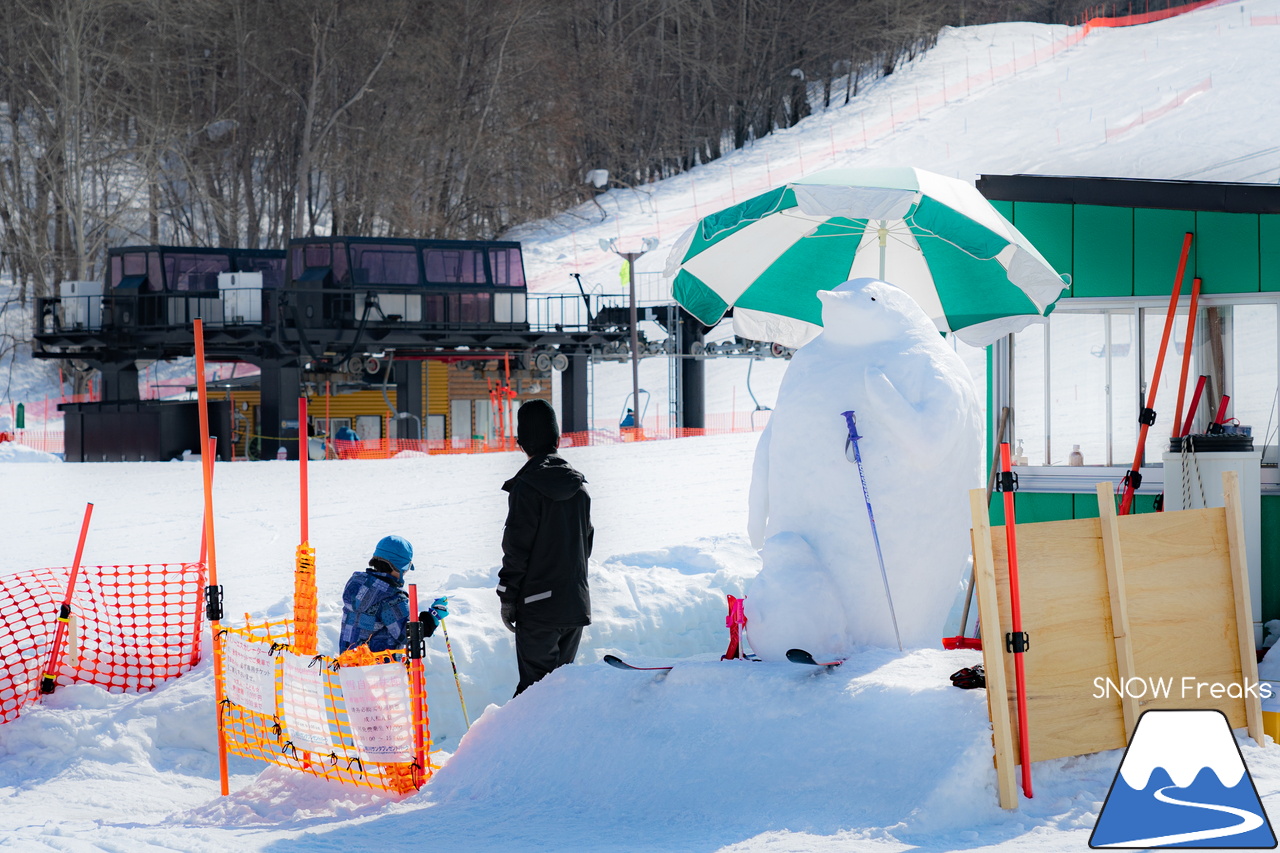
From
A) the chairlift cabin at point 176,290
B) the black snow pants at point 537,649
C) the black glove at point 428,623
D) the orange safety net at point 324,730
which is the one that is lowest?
the orange safety net at point 324,730

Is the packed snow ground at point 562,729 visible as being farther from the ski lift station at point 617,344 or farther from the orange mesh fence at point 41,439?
the orange mesh fence at point 41,439

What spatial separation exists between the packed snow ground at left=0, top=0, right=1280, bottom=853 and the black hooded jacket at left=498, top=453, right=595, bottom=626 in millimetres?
309

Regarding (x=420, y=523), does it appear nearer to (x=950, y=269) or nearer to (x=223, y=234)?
(x=950, y=269)

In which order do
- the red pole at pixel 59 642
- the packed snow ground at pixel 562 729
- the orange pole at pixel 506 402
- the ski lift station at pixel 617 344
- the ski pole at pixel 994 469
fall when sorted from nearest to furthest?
the packed snow ground at pixel 562 729 < the red pole at pixel 59 642 < the ski lift station at pixel 617 344 < the ski pole at pixel 994 469 < the orange pole at pixel 506 402

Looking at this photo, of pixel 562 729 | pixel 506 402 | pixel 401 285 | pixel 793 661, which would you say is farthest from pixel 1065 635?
pixel 506 402

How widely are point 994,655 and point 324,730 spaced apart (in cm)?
305

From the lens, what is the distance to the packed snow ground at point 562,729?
4484 millimetres

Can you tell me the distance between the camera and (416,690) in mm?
5770

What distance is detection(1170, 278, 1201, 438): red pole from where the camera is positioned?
25.3 ft

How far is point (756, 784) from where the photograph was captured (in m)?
4.78

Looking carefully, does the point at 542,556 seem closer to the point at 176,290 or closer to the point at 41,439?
the point at 176,290

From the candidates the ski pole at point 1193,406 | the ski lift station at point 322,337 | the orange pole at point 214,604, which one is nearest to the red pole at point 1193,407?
the ski pole at point 1193,406

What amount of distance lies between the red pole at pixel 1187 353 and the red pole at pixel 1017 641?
12.4 ft

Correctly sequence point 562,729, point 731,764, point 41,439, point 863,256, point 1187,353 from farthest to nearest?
point 41,439, point 1187,353, point 863,256, point 562,729, point 731,764
